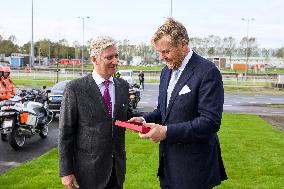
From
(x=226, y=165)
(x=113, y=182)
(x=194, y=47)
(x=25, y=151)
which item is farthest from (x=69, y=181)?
(x=194, y=47)

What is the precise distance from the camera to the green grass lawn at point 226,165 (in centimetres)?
735

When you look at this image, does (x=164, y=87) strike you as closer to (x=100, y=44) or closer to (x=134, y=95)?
(x=100, y=44)

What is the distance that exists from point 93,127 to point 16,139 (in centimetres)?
735

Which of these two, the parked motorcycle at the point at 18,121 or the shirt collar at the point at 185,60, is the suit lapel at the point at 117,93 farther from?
the parked motorcycle at the point at 18,121

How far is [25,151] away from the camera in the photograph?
10508 millimetres

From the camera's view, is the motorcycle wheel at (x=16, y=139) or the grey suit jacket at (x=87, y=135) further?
the motorcycle wheel at (x=16, y=139)

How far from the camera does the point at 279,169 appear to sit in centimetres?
859

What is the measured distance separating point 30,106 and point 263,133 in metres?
7.11

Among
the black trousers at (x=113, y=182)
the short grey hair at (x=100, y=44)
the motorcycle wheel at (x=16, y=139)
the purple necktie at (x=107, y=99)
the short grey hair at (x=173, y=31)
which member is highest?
the short grey hair at (x=173, y=31)

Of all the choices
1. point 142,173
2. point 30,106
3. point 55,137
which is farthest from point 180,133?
point 55,137

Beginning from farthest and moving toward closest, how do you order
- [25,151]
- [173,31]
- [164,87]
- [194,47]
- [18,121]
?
[194,47]
[18,121]
[25,151]
[164,87]
[173,31]

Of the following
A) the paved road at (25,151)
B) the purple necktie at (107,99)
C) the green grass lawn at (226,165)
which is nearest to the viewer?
the purple necktie at (107,99)

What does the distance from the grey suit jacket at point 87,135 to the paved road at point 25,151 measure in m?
5.03

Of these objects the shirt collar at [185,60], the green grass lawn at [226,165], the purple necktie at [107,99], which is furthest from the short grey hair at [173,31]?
the green grass lawn at [226,165]
